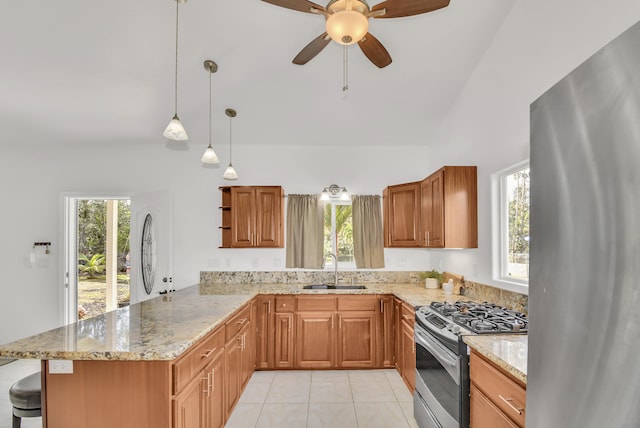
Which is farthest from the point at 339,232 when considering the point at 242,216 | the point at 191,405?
the point at 191,405

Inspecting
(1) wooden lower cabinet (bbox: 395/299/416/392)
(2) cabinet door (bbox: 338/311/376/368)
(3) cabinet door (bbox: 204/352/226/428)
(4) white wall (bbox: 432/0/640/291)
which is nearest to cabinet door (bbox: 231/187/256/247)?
(2) cabinet door (bbox: 338/311/376/368)

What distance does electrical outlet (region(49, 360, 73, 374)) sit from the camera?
155 centimetres

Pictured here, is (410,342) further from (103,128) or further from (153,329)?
(103,128)

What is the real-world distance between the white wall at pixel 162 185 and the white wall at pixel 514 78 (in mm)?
1107

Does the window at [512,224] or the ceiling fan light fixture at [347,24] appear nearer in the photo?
the ceiling fan light fixture at [347,24]

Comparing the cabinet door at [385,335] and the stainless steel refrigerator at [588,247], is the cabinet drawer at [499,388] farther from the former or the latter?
the cabinet door at [385,335]

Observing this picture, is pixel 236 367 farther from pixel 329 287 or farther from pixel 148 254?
pixel 148 254

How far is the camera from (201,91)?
3.23 meters

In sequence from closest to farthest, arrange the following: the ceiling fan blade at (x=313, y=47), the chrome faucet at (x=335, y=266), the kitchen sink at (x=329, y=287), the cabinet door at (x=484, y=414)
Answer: the cabinet door at (x=484, y=414), the ceiling fan blade at (x=313, y=47), the kitchen sink at (x=329, y=287), the chrome faucet at (x=335, y=266)

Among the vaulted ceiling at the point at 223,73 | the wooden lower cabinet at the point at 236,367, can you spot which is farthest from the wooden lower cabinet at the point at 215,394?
the vaulted ceiling at the point at 223,73

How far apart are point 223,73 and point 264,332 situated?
2.69 m

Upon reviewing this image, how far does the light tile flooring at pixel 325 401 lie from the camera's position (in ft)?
8.46

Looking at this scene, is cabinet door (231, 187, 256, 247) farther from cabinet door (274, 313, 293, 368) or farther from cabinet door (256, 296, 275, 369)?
cabinet door (274, 313, 293, 368)

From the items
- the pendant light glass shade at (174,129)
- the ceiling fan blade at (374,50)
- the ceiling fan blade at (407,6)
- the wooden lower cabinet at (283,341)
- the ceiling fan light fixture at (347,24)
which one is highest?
the ceiling fan blade at (407,6)
